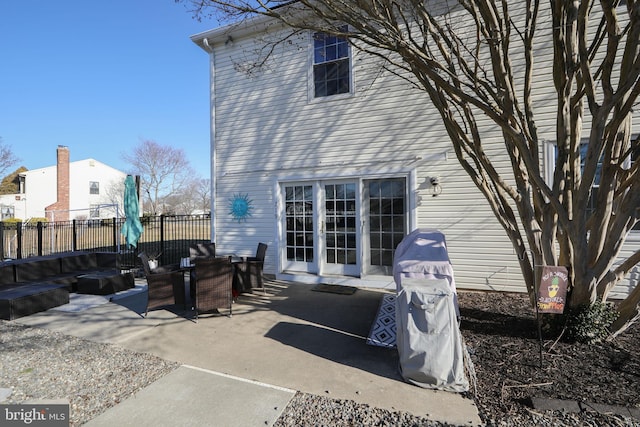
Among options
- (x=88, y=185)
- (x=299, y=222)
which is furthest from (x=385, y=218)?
(x=88, y=185)

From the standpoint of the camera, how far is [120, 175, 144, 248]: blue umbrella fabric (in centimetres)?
724

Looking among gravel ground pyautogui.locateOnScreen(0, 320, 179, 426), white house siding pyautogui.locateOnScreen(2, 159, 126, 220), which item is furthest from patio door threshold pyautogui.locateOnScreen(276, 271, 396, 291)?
white house siding pyautogui.locateOnScreen(2, 159, 126, 220)

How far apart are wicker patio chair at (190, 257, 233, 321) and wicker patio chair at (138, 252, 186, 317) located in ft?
1.92

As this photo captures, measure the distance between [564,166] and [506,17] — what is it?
1978 millimetres

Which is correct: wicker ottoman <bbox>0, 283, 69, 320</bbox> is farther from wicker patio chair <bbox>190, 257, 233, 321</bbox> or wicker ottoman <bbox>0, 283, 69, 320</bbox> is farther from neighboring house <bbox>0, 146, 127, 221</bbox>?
neighboring house <bbox>0, 146, 127, 221</bbox>

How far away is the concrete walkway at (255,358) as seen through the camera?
2.54 metres

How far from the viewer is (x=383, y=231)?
6.70 meters

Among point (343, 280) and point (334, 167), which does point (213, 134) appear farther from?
point (343, 280)

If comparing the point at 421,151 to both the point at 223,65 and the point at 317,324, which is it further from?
the point at 223,65

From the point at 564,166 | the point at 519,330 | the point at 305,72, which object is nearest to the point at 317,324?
the point at 519,330

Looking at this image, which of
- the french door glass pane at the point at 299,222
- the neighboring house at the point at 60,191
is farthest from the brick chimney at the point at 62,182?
the french door glass pane at the point at 299,222

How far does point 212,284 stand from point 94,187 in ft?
105

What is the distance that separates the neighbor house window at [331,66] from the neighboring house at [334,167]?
0.02m

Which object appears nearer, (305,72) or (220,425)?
(220,425)
